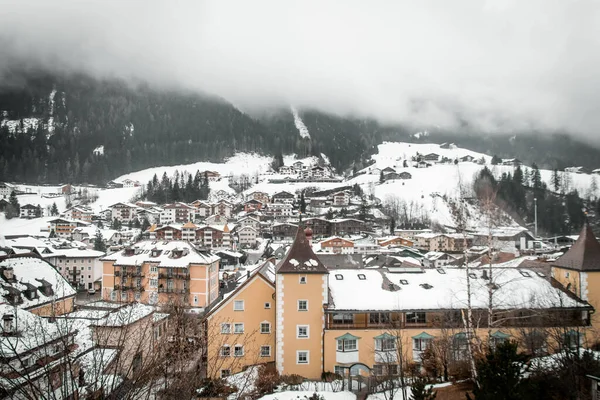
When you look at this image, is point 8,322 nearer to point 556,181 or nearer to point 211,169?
point 556,181

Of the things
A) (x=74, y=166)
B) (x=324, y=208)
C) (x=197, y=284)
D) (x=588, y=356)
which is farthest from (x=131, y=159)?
(x=588, y=356)

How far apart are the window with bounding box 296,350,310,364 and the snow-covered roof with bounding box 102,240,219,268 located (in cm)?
A: 2233

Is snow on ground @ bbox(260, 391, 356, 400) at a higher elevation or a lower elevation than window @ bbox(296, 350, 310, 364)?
lower

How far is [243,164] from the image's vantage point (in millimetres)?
194125

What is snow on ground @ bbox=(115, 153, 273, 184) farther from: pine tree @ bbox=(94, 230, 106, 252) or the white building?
pine tree @ bbox=(94, 230, 106, 252)

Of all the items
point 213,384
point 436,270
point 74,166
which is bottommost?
point 213,384

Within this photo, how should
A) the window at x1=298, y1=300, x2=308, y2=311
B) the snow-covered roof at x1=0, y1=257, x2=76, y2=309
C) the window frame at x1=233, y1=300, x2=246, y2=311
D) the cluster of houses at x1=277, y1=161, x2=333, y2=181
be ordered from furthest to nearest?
the cluster of houses at x1=277, y1=161, x2=333, y2=181 → the snow-covered roof at x1=0, y1=257, x2=76, y2=309 → the window frame at x1=233, y1=300, x2=246, y2=311 → the window at x1=298, y1=300, x2=308, y2=311

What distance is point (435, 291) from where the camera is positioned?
2086 centimetres

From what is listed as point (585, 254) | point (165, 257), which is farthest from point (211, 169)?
point (585, 254)

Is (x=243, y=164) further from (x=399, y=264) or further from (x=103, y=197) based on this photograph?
(x=399, y=264)

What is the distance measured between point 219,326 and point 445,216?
97.5m

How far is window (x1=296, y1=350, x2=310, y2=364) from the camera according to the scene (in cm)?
1995

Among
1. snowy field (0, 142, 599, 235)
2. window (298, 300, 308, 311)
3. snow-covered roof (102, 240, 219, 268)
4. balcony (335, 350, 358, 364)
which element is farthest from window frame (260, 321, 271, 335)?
snowy field (0, 142, 599, 235)

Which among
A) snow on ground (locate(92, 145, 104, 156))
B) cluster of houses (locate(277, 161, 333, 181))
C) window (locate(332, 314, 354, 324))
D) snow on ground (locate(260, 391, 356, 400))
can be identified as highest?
snow on ground (locate(92, 145, 104, 156))
